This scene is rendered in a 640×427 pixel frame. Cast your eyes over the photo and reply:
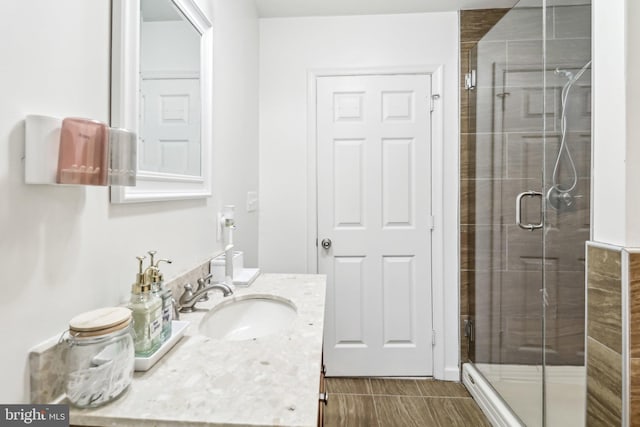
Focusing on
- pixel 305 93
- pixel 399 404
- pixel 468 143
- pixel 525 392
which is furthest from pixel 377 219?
pixel 525 392

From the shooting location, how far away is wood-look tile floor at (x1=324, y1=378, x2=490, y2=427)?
5.76ft

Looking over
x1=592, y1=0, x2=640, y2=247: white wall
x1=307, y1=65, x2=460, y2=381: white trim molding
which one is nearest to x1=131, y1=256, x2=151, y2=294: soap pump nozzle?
x1=592, y1=0, x2=640, y2=247: white wall

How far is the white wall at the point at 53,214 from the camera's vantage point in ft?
1.68

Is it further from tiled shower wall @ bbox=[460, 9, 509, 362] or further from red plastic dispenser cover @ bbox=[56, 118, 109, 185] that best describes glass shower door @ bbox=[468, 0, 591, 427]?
red plastic dispenser cover @ bbox=[56, 118, 109, 185]

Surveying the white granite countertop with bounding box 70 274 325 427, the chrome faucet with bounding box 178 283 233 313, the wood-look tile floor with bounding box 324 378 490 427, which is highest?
the chrome faucet with bounding box 178 283 233 313

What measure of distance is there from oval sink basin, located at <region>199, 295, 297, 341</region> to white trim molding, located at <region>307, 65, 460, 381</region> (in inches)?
49.0

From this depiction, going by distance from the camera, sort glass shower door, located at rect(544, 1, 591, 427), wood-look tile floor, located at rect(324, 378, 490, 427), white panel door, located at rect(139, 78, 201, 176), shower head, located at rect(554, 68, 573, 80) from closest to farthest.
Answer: white panel door, located at rect(139, 78, 201, 176), glass shower door, located at rect(544, 1, 591, 427), shower head, located at rect(554, 68, 573, 80), wood-look tile floor, located at rect(324, 378, 490, 427)

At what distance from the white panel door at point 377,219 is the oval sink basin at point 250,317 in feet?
3.39

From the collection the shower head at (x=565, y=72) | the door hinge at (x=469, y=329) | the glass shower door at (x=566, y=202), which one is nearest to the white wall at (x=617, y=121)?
the glass shower door at (x=566, y=202)

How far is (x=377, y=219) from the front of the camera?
2182mm

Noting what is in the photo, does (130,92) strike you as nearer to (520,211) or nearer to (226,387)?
(226,387)

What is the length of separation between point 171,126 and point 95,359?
74 cm

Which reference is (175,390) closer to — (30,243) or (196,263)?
(30,243)

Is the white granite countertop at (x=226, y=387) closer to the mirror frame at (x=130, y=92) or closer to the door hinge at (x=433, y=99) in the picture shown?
the mirror frame at (x=130, y=92)
